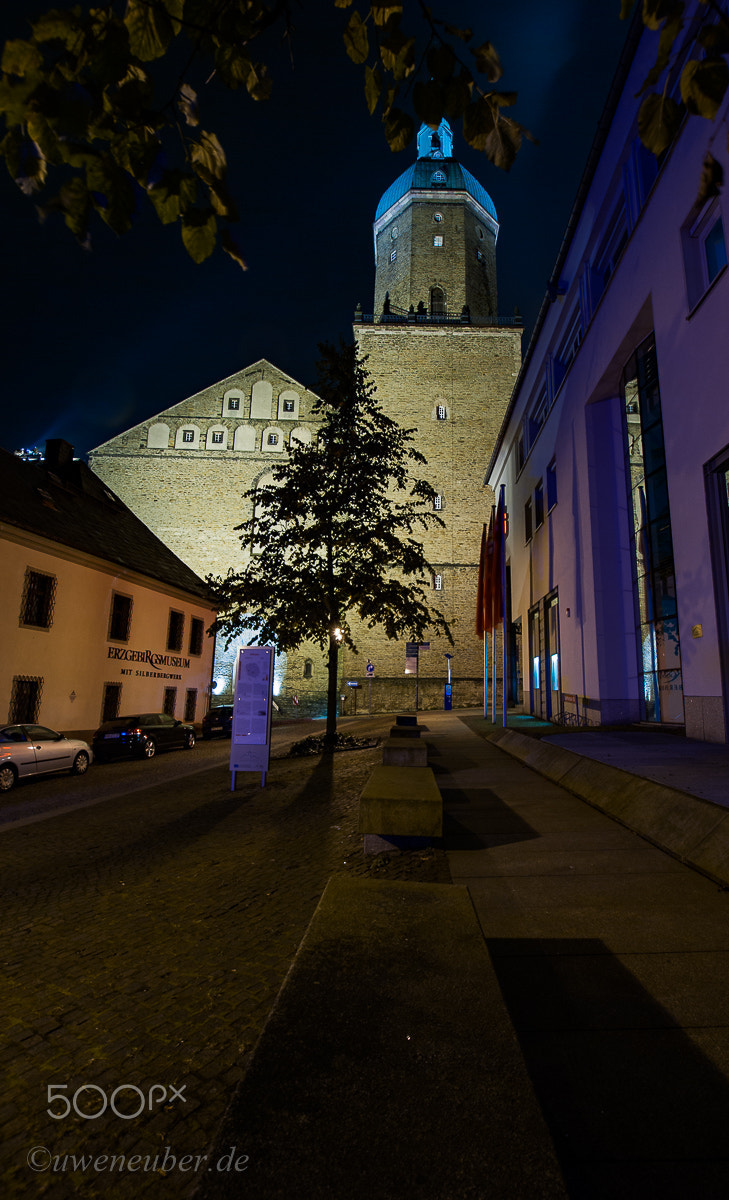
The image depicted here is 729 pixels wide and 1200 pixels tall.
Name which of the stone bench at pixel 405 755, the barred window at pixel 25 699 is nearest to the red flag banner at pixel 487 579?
the stone bench at pixel 405 755

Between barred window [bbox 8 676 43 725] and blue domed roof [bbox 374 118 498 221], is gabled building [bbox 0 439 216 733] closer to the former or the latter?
barred window [bbox 8 676 43 725]

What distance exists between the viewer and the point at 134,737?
1812 centimetres

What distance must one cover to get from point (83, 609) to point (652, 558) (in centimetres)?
1687

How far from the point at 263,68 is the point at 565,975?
423 cm

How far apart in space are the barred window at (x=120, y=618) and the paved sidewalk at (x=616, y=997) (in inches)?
744

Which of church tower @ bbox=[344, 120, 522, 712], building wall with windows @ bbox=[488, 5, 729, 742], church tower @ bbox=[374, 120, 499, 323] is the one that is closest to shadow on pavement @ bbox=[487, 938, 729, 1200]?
building wall with windows @ bbox=[488, 5, 729, 742]

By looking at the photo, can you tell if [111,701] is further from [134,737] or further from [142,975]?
[142,975]

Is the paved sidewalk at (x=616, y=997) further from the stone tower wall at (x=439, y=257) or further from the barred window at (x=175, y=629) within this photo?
the stone tower wall at (x=439, y=257)

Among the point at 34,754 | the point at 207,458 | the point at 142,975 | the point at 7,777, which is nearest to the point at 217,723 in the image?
the point at 34,754

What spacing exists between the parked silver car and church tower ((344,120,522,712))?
2526 centimetres

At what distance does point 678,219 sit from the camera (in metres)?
10.9

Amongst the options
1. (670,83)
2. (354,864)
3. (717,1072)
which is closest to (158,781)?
(354,864)

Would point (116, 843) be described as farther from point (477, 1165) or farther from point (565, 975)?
point (477, 1165)

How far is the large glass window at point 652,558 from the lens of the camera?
1322cm
